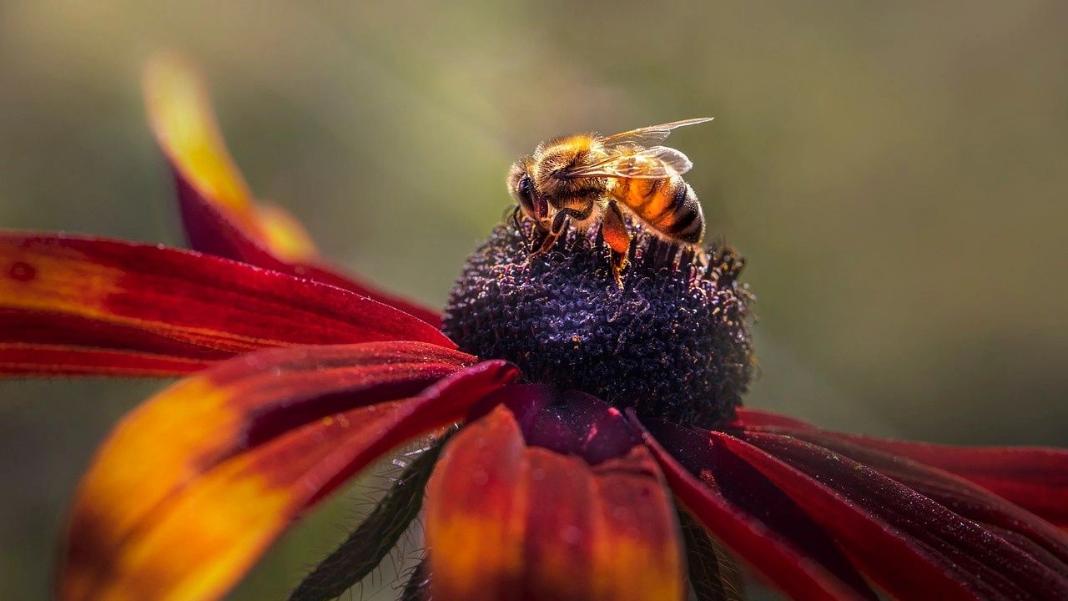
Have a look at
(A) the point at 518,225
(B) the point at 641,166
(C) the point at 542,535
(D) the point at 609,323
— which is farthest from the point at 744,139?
(C) the point at 542,535

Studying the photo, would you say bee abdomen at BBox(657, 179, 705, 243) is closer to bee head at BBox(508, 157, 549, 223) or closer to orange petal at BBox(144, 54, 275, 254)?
bee head at BBox(508, 157, 549, 223)

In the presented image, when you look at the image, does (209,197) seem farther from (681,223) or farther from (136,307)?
(681,223)

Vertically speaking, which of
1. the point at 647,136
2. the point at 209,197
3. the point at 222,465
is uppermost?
the point at 647,136

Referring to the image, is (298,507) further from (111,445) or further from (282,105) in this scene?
(282,105)

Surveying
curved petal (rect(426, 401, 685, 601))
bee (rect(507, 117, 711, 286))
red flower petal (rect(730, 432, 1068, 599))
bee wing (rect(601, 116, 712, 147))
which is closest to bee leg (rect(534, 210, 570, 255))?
bee (rect(507, 117, 711, 286))

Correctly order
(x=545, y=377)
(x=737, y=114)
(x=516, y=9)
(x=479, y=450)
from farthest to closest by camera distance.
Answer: (x=516, y=9) < (x=737, y=114) < (x=545, y=377) < (x=479, y=450)

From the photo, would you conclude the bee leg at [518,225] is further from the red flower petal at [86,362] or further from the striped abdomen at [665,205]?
the red flower petal at [86,362]

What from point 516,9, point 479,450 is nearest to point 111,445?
point 479,450
